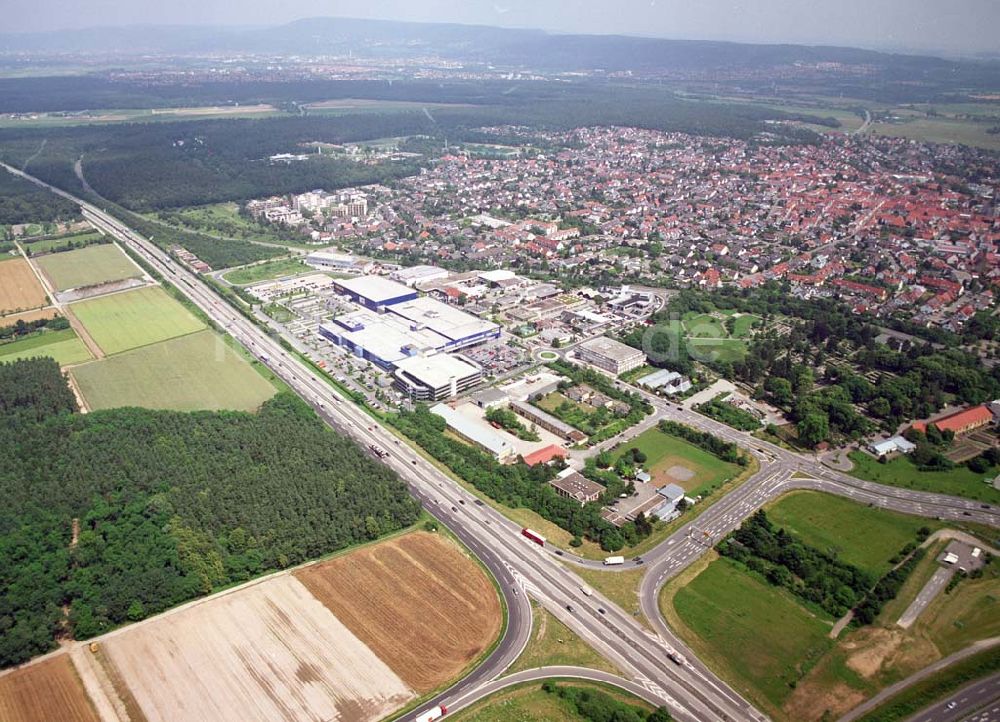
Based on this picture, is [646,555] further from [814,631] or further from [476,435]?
[476,435]

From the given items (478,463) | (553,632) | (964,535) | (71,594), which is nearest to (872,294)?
(964,535)

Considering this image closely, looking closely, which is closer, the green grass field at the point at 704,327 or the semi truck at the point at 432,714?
the semi truck at the point at 432,714

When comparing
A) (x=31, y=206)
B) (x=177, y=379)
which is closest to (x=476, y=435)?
(x=177, y=379)

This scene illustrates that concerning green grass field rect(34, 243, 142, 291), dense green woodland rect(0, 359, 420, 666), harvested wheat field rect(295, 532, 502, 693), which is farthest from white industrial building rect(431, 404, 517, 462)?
green grass field rect(34, 243, 142, 291)

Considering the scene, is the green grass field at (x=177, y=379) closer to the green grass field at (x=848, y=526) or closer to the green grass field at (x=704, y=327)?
the green grass field at (x=848, y=526)

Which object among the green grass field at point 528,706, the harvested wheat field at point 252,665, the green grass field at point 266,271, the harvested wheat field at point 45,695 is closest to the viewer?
the harvested wheat field at point 45,695

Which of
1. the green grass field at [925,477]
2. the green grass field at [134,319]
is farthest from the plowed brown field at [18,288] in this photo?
the green grass field at [925,477]
